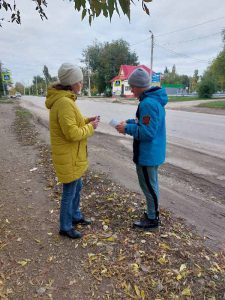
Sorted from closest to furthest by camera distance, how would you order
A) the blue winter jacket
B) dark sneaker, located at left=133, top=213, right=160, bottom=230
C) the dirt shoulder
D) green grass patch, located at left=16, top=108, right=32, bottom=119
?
1. the dirt shoulder
2. the blue winter jacket
3. dark sneaker, located at left=133, top=213, right=160, bottom=230
4. green grass patch, located at left=16, top=108, right=32, bottom=119

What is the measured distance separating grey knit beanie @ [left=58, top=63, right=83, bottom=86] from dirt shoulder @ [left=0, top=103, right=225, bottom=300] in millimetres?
1764

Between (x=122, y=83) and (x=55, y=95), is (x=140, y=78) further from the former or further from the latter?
(x=122, y=83)

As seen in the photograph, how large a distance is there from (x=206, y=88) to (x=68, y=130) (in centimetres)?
3876

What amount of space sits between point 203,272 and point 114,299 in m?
0.92

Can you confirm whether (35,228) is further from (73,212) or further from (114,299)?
(114,299)

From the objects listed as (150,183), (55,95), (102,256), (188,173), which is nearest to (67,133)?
(55,95)

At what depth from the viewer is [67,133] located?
277 centimetres

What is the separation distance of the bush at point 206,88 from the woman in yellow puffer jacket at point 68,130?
3775 cm

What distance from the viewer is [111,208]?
157 inches

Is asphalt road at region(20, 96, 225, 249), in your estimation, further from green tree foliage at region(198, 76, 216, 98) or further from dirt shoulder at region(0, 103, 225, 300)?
green tree foliage at region(198, 76, 216, 98)

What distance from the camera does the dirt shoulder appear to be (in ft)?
8.30

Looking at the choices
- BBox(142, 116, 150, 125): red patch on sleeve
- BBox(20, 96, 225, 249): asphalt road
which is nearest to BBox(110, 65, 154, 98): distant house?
BBox(20, 96, 225, 249): asphalt road

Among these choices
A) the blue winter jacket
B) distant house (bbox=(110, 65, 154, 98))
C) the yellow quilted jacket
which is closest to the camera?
the yellow quilted jacket

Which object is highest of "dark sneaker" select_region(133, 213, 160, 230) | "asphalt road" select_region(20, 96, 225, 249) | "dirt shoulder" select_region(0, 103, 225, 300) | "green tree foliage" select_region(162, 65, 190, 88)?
"green tree foliage" select_region(162, 65, 190, 88)
